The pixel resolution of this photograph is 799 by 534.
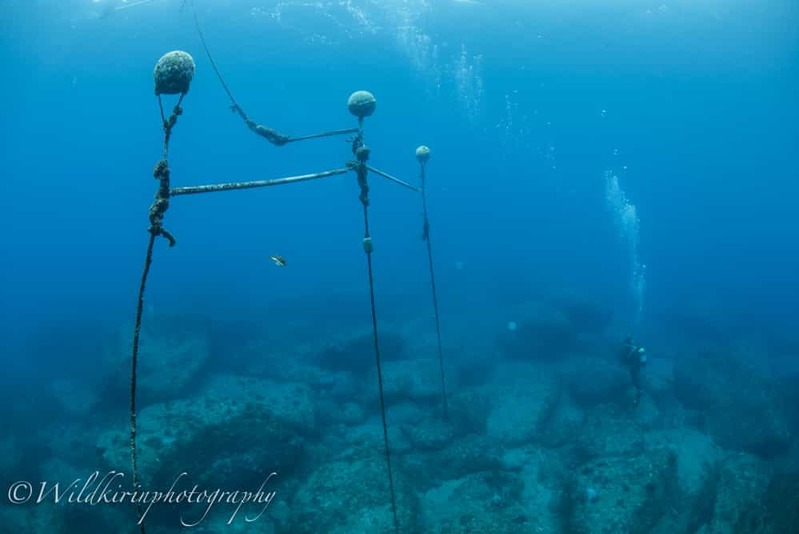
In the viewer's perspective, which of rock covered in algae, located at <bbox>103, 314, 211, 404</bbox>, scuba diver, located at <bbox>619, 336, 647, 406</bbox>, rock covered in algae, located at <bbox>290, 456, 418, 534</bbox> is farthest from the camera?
rock covered in algae, located at <bbox>103, 314, 211, 404</bbox>

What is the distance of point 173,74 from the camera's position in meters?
2.67

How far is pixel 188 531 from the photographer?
28.8 ft

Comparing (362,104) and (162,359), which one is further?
(162,359)

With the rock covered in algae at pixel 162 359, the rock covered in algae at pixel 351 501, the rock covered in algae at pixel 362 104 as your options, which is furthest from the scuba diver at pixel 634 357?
the rock covered in algae at pixel 162 359

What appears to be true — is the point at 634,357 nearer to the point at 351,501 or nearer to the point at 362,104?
the point at 351,501

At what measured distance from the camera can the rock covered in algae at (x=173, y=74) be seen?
105 inches

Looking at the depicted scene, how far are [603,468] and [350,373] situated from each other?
9.56 m

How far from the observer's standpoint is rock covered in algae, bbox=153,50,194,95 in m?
2.67

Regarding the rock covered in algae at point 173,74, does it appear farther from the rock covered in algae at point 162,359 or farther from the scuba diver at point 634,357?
the rock covered in algae at point 162,359

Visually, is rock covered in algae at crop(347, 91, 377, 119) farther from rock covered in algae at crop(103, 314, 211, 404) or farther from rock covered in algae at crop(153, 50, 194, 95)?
rock covered in algae at crop(103, 314, 211, 404)

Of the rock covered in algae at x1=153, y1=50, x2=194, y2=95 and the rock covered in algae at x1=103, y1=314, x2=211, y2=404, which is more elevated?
the rock covered in algae at x1=153, y1=50, x2=194, y2=95

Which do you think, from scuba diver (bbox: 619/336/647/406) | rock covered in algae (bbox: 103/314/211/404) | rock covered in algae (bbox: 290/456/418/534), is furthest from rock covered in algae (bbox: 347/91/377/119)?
rock covered in algae (bbox: 103/314/211/404)

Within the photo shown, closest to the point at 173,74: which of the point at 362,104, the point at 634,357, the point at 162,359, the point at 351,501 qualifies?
the point at 362,104

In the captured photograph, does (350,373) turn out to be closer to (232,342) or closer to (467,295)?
(232,342)
